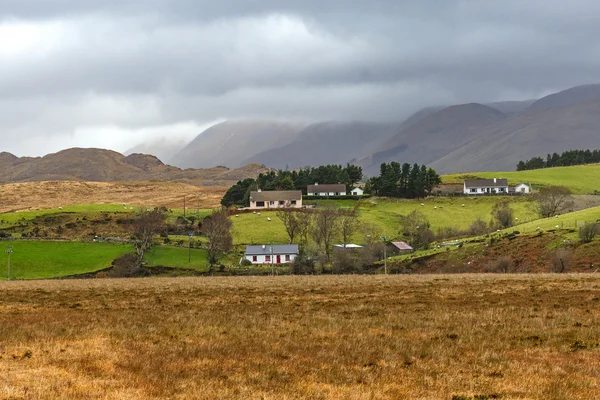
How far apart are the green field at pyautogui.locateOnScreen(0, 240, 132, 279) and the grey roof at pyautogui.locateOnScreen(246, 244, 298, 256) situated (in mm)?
22311

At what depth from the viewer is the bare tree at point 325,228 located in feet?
390

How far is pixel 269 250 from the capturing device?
11338 cm

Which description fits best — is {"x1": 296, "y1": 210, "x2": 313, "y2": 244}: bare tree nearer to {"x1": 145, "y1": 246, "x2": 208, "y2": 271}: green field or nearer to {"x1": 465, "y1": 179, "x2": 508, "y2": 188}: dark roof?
{"x1": 145, "y1": 246, "x2": 208, "y2": 271}: green field

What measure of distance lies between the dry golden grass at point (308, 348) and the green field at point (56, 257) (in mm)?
57535

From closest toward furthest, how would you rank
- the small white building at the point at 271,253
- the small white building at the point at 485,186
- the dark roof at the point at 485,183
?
the small white building at the point at 271,253 < the small white building at the point at 485,186 < the dark roof at the point at 485,183

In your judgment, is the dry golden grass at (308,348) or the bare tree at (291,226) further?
the bare tree at (291,226)

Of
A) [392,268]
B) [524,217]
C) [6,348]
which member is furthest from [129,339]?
[524,217]

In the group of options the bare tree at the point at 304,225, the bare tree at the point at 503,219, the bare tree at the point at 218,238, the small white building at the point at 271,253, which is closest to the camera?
the bare tree at the point at 218,238

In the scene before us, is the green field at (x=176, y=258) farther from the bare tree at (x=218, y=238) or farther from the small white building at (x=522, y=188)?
the small white building at (x=522, y=188)

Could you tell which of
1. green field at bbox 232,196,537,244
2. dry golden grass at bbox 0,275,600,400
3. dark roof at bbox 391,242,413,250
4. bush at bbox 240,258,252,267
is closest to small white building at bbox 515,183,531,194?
green field at bbox 232,196,537,244

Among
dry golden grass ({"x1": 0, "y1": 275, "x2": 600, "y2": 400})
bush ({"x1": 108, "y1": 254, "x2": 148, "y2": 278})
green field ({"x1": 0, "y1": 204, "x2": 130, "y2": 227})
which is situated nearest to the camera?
dry golden grass ({"x1": 0, "y1": 275, "x2": 600, "y2": 400})

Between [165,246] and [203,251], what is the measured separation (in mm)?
7403

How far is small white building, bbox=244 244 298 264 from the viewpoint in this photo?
110m

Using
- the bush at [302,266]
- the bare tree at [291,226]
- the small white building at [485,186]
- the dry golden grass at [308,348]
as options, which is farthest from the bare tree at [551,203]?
the dry golden grass at [308,348]
